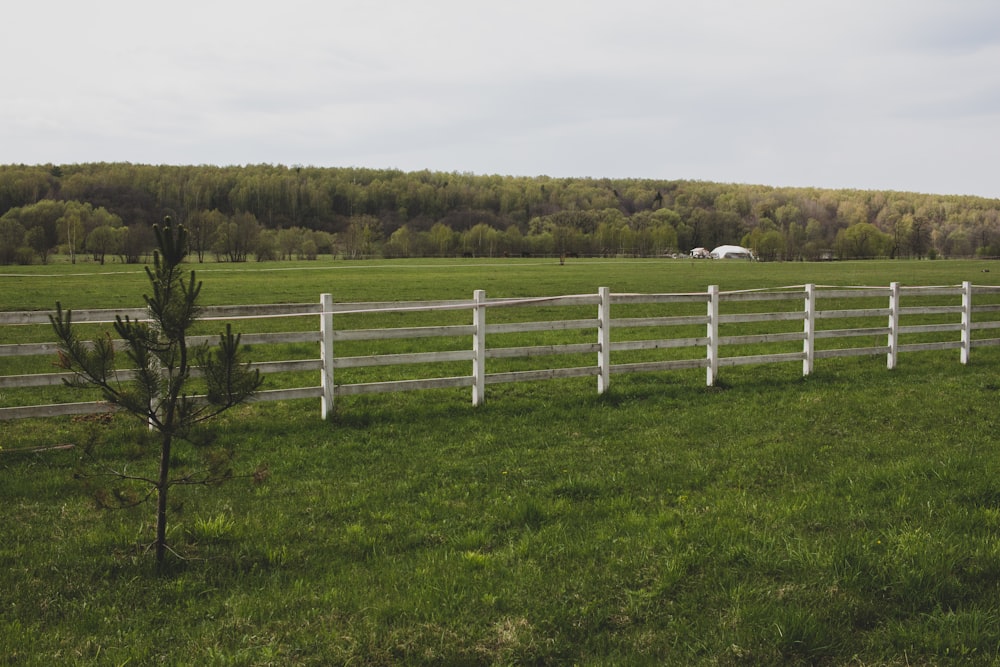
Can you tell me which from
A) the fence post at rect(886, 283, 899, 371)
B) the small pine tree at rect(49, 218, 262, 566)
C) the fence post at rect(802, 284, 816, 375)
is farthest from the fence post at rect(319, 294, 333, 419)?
the fence post at rect(886, 283, 899, 371)

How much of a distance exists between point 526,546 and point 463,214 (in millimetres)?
172056

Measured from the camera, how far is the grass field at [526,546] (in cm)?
384

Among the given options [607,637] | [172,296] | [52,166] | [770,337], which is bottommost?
[607,637]

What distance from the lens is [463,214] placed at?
573ft

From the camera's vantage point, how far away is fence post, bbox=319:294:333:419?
349 inches

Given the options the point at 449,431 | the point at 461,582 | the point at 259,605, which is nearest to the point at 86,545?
the point at 259,605

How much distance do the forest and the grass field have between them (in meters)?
97.1

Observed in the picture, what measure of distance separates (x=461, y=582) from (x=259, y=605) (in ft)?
3.79

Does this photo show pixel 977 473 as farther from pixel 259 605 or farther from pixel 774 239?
pixel 774 239

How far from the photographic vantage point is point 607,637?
12.8 feet

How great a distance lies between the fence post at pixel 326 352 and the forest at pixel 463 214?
95062 millimetres

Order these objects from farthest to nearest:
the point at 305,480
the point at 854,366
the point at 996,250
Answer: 1. the point at 996,250
2. the point at 854,366
3. the point at 305,480

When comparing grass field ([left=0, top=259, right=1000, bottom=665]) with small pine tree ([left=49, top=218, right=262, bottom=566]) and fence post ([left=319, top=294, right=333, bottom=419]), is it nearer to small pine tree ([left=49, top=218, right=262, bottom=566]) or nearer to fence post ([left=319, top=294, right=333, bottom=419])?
fence post ([left=319, top=294, right=333, bottom=419])

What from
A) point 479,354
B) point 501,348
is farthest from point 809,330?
point 479,354
